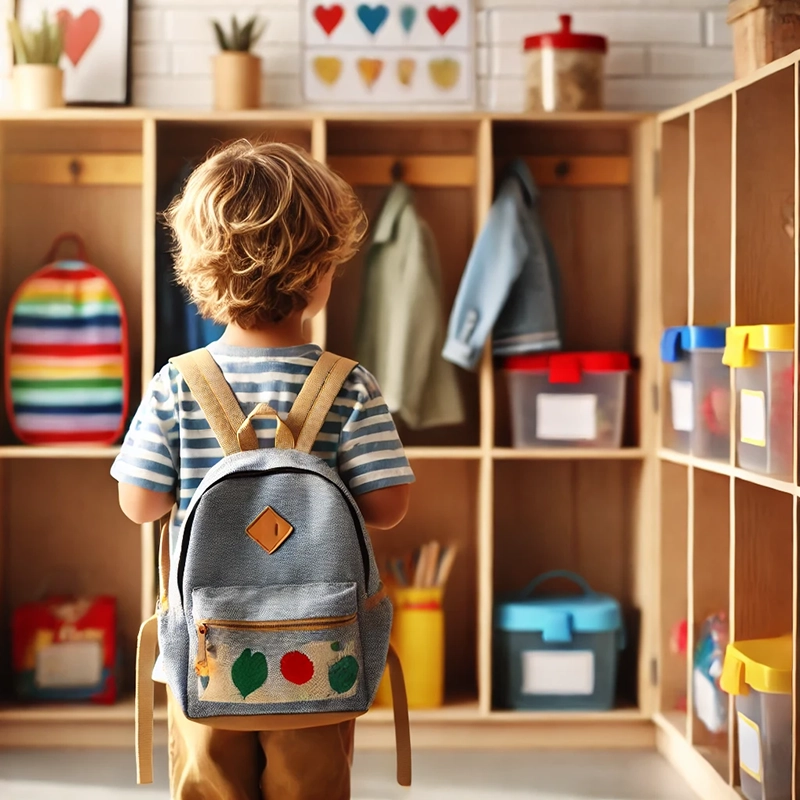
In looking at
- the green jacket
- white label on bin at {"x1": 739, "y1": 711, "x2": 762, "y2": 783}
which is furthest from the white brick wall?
white label on bin at {"x1": 739, "y1": 711, "x2": 762, "y2": 783}

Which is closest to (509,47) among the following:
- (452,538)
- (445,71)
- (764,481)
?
(445,71)

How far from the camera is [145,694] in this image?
162 centimetres

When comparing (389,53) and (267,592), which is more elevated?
(389,53)

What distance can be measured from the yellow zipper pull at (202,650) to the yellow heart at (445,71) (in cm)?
195

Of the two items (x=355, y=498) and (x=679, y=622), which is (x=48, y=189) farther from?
(x=679, y=622)

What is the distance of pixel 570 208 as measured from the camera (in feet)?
9.97

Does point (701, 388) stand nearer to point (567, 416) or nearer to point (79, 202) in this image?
point (567, 416)

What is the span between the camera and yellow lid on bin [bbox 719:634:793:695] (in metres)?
2.02

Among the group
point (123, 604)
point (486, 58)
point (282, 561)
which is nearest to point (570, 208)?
point (486, 58)

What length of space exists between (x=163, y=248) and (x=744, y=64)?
4.73 ft

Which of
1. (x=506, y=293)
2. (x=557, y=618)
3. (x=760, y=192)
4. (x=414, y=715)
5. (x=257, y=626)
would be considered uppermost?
(x=760, y=192)

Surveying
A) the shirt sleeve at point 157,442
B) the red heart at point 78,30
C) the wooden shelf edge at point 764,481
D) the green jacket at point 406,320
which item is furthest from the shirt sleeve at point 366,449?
the red heart at point 78,30

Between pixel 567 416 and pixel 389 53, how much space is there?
42.7 inches

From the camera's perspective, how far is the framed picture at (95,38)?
296 centimetres
